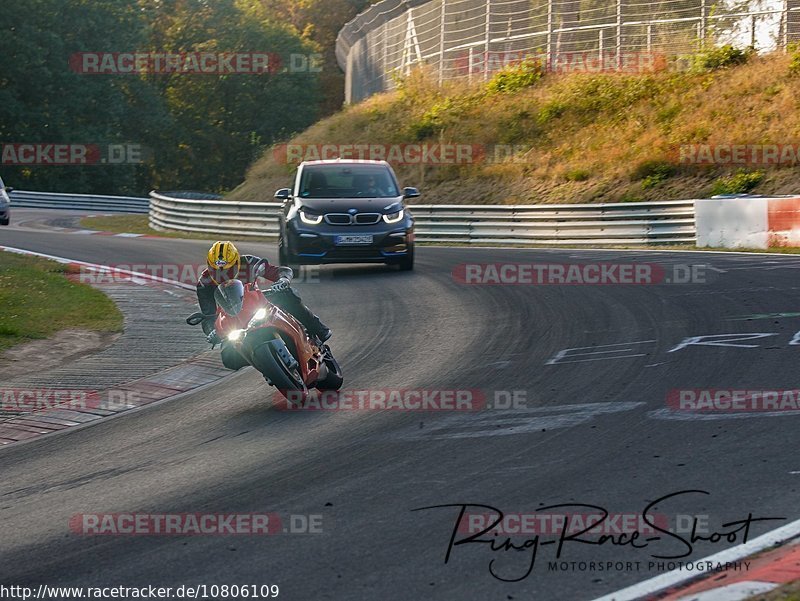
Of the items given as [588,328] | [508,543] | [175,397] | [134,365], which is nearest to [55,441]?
[175,397]

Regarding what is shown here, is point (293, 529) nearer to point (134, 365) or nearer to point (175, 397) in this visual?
point (175, 397)

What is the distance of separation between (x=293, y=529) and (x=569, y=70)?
32.1 meters

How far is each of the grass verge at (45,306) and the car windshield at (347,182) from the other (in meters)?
4.22

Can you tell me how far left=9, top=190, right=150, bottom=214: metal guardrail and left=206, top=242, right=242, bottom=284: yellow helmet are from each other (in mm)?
40851

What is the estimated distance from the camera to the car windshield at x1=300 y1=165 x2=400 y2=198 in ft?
64.4

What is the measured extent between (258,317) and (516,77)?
97.1 feet

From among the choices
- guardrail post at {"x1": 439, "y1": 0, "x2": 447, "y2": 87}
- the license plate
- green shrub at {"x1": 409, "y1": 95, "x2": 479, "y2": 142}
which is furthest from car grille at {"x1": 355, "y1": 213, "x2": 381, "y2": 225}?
guardrail post at {"x1": 439, "y1": 0, "x2": 447, "y2": 87}

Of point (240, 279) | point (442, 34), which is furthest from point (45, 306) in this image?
point (442, 34)

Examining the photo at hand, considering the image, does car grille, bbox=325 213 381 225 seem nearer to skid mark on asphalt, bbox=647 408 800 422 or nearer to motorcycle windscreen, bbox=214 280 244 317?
motorcycle windscreen, bbox=214 280 244 317

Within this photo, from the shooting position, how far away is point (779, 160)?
2711 centimetres

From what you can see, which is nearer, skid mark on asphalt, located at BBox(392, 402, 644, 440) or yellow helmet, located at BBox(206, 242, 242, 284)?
skid mark on asphalt, located at BBox(392, 402, 644, 440)

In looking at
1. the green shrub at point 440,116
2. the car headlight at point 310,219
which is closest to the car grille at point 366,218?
the car headlight at point 310,219

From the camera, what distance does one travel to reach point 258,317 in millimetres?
9070

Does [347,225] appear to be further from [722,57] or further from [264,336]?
[722,57]
